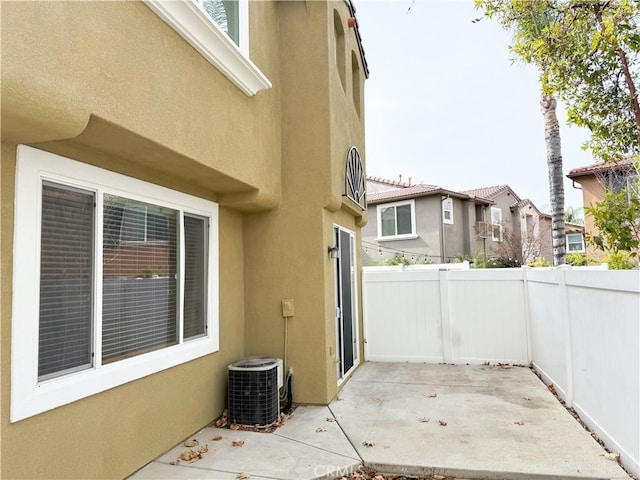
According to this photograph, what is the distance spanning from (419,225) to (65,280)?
18505 mm

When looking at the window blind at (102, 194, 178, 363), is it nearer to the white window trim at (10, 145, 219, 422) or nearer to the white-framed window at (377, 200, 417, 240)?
the white window trim at (10, 145, 219, 422)

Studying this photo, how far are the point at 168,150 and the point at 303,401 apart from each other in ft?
13.8

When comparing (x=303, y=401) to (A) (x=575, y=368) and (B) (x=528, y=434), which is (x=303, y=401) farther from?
(A) (x=575, y=368)

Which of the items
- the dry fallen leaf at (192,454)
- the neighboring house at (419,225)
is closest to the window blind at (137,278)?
the dry fallen leaf at (192,454)

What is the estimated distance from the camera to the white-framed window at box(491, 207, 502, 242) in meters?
25.1

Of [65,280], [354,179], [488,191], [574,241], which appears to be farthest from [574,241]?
[65,280]

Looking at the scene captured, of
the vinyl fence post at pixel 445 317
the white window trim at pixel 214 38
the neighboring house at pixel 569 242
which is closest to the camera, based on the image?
the white window trim at pixel 214 38

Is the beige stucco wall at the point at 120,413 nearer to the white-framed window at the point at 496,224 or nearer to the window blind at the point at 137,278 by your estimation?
the window blind at the point at 137,278

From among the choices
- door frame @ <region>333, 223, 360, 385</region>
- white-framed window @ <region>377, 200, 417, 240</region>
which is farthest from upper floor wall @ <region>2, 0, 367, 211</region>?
white-framed window @ <region>377, 200, 417, 240</region>

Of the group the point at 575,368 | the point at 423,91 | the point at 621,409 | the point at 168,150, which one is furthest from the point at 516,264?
the point at 168,150

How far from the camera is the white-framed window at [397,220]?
68.4ft

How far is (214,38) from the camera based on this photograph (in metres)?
4.46

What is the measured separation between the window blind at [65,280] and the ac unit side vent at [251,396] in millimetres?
2132

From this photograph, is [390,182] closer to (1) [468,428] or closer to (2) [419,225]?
(2) [419,225]
